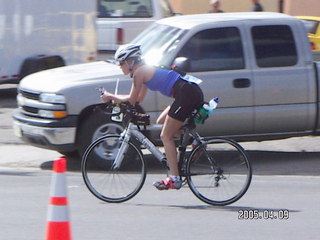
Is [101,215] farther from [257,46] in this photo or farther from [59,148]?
[257,46]

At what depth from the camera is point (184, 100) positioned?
7941mm

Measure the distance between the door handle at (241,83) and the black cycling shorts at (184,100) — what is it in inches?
89.9

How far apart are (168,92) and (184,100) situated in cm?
19

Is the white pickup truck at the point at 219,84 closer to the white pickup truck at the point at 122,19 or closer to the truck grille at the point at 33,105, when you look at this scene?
the truck grille at the point at 33,105

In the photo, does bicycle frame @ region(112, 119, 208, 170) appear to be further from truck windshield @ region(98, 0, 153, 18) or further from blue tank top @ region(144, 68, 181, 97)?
truck windshield @ region(98, 0, 153, 18)

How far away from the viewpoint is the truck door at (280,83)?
1035 centimetres

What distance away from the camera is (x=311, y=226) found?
289 inches

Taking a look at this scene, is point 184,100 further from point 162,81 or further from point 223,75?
point 223,75

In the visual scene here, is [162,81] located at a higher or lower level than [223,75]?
higher

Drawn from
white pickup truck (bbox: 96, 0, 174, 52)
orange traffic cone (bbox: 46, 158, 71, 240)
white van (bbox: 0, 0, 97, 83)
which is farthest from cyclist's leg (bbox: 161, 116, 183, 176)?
white pickup truck (bbox: 96, 0, 174, 52)

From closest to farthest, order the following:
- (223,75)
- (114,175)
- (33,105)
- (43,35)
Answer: (114,175) < (33,105) < (223,75) < (43,35)

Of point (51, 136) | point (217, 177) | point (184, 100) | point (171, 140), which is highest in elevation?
point (184, 100)

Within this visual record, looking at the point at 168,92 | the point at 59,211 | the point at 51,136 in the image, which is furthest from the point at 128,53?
the point at 59,211

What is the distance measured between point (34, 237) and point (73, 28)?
33.2 ft
